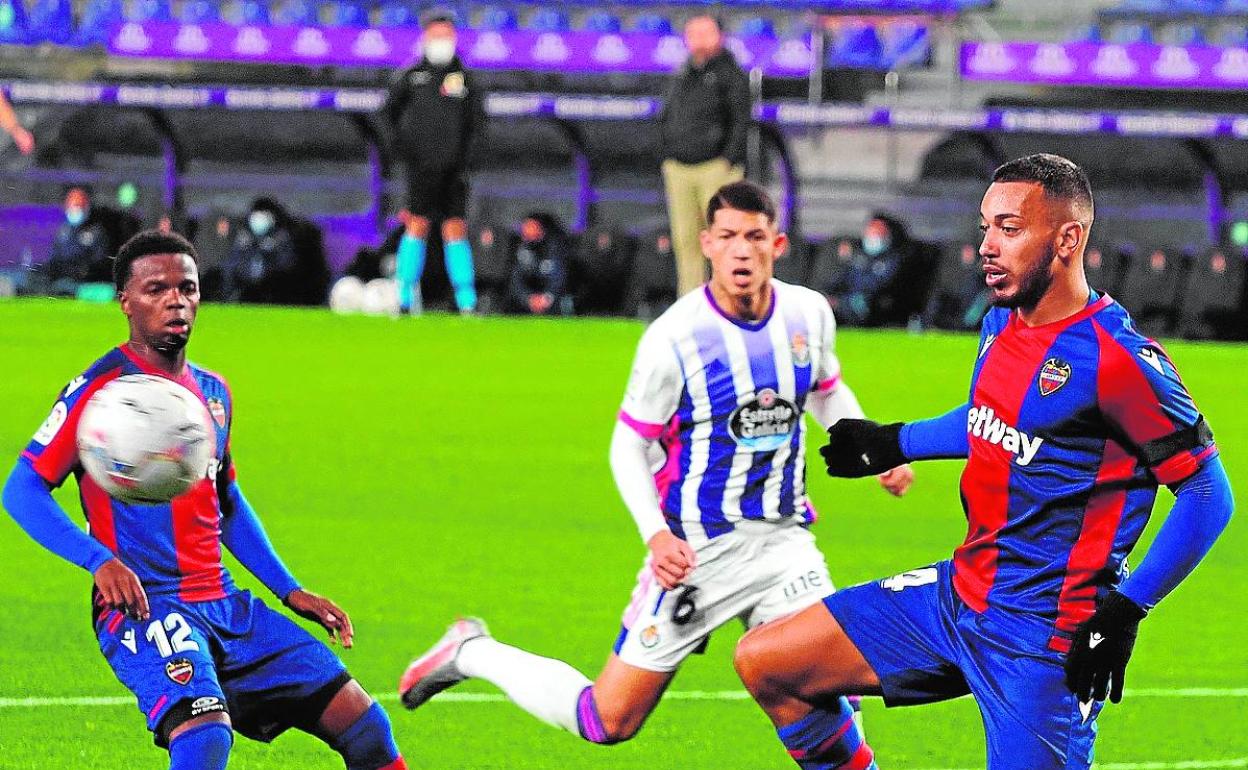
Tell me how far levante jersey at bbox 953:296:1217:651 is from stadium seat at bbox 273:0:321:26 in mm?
18546

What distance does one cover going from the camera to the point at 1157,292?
57.3ft

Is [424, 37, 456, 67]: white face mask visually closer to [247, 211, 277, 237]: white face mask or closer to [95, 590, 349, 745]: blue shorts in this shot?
[247, 211, 277, 237]: white face mask

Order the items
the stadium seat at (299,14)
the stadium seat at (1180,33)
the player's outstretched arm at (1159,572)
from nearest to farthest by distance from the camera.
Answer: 1. the player's outstretched arm at (1159,572)
2. the stadium seat at (1180,33)
3. the stadium seat at (299,14)

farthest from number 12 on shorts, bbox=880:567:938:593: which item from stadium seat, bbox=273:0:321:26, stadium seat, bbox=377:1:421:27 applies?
stadium seat, bbox=273:0:321:26

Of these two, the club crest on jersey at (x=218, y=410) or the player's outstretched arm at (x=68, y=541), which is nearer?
the player's outstretched arm at (x=68, y=541)

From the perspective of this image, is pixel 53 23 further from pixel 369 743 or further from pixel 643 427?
Result: pixel 369 743

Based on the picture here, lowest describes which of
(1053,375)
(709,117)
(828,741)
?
(828,741)

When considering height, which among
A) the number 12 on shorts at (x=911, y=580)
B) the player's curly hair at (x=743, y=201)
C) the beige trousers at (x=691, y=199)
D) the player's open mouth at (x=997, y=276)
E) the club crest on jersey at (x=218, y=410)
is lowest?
the beige trousers at (x=691, y=199)

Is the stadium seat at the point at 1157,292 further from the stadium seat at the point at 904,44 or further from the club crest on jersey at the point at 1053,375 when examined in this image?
the club crest on jersey at the point at 1053,375

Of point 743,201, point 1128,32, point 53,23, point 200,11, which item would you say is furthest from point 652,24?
point 743,201

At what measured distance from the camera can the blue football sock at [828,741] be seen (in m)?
4.89

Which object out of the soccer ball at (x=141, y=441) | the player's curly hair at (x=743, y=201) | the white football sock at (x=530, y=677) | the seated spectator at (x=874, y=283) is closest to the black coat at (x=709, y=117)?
the seated spectator at (x=874, y=283)

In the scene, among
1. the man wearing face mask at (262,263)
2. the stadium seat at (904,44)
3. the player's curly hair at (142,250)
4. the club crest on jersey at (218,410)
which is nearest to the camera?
the player's curly hair at (142,250)

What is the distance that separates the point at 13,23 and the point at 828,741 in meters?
19.8
